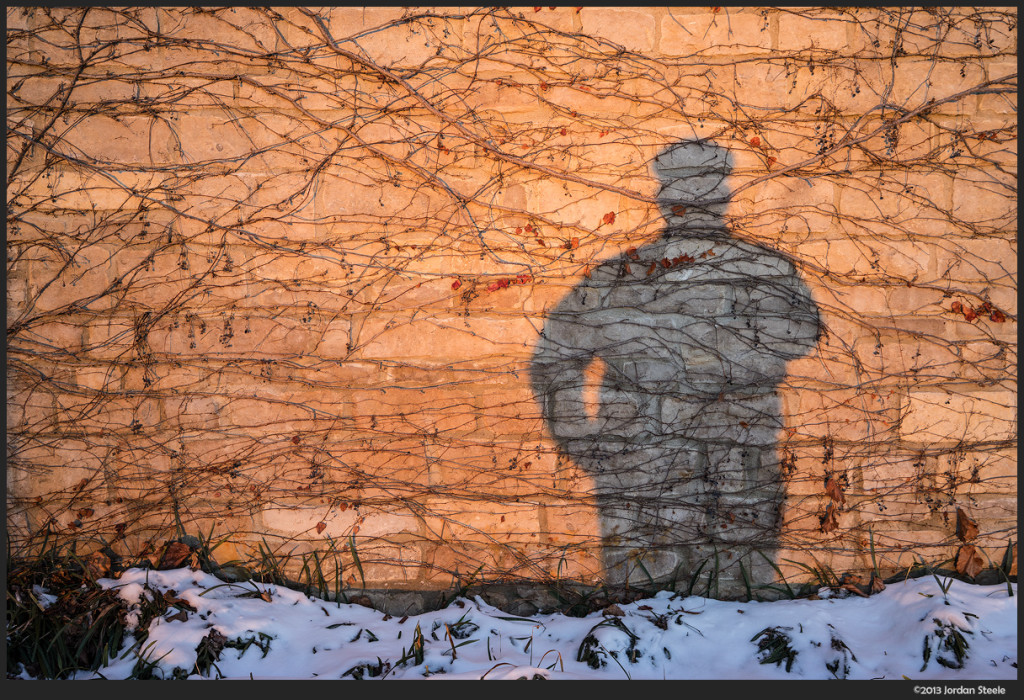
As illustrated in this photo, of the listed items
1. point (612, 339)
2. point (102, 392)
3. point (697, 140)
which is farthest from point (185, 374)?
point (697, 140)

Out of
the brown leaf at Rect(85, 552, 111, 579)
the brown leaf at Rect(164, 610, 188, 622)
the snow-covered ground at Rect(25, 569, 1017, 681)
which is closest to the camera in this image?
the snow-covered ground at Rect(25, 569, 1017, 681)

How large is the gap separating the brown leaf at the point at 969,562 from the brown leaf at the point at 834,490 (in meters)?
0.58

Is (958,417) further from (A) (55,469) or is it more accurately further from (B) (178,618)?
(A) (55,469)

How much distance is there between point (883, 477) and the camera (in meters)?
2.51

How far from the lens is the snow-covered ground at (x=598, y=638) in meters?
2.13

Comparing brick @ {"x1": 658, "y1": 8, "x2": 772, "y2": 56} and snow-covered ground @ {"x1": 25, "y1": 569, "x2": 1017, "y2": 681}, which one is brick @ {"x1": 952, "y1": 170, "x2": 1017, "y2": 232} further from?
snow-covered ground @ {"x1": 25, "y1": 569, "x2": 1017, "y2": 681}

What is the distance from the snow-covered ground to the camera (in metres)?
2.13

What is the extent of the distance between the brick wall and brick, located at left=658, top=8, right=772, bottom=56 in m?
0.01

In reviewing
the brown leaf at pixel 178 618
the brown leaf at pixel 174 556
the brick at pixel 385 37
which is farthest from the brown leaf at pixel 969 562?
the brown leaf at pixel 174 556

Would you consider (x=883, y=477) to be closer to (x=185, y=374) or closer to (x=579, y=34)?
(x=579, y=34)

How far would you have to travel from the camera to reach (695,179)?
2.46m

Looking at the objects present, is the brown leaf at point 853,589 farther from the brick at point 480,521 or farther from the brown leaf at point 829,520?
the brick at point 480,521

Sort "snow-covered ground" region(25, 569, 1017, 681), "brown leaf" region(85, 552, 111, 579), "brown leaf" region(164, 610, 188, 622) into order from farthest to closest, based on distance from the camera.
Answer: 1. "brown leaf" region(85, 552, 111, 579)
2. "brown leaf" region(164, 610, 188, 622)
3. "snow-covered ground" region(25, 569, 1017, 681)

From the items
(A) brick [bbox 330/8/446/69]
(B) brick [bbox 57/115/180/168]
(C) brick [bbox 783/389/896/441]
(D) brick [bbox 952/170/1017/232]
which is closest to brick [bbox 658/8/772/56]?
(A) brick [bbox 330/8/446/69]
